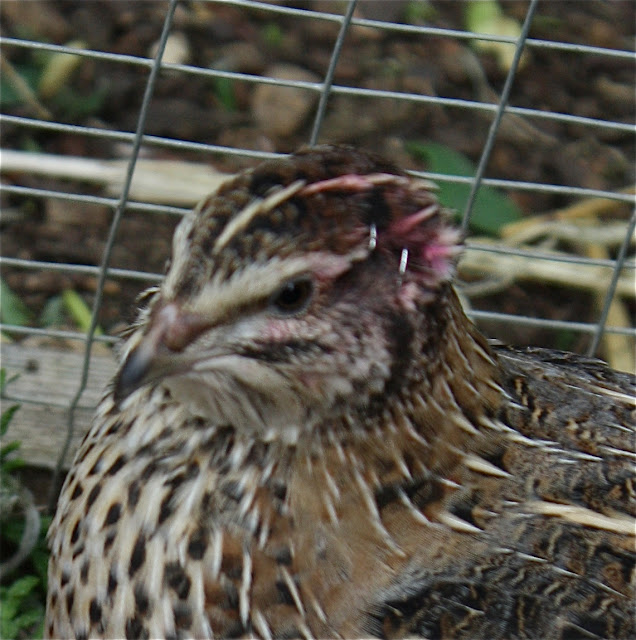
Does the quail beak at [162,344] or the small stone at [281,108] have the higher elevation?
the small stone at [281,108]

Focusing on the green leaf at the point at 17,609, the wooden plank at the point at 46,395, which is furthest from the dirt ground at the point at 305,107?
the green leaf at the point at 17,609

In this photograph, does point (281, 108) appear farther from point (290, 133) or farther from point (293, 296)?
point (293, 296)

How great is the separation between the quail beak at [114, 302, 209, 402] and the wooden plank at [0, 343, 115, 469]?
1.38 m

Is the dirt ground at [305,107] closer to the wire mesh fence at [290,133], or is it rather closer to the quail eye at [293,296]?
the wire mesh fence at [290,133]

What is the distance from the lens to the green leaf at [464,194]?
3531mm

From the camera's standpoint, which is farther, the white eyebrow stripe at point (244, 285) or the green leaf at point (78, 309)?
the green leaf at point (78, 309)

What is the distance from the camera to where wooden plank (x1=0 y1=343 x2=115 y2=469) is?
9.62 feet

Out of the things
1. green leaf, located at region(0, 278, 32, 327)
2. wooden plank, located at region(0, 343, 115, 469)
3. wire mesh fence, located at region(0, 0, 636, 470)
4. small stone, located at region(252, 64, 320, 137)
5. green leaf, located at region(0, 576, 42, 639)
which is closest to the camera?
green leaf, located at region(0, 576, 42, 639)

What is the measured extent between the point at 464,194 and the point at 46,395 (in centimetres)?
149

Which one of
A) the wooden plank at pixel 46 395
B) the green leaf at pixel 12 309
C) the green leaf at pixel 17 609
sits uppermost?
the green leaf at pixel 12 309

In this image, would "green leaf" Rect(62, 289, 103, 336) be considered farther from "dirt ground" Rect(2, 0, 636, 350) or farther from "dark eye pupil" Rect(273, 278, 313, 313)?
"dark eye pupil" Rect(273, 278, 313, 313)

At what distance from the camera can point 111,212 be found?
3.52m

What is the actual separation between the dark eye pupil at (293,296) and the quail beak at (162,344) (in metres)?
0.11

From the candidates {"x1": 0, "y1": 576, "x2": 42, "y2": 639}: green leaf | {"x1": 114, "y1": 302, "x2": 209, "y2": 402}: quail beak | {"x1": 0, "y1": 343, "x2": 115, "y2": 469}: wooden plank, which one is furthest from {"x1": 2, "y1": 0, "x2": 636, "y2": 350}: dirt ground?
{"x1": 114, "y1": 302, "x2": 209, "y2": 402}: quail beak
